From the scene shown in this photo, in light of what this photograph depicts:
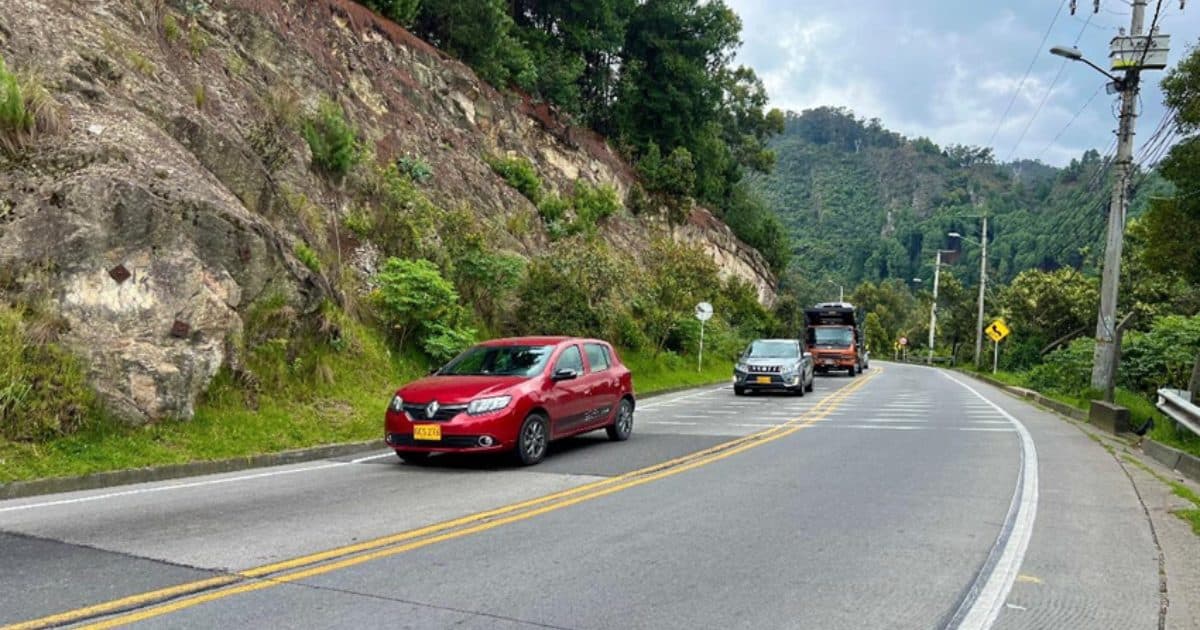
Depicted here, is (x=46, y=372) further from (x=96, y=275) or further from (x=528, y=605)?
(x=528, y=605)

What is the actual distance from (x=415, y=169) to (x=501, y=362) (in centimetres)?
1349

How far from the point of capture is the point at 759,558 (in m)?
5.96

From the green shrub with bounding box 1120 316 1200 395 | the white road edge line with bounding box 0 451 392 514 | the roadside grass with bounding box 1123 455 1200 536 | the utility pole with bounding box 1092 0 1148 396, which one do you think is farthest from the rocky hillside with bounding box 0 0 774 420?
the green shrub with bounding box 1120 316 1200 395

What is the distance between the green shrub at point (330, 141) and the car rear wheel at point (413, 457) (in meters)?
10.9

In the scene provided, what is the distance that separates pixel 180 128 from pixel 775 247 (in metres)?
45.9

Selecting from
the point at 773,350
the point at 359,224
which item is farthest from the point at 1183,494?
the point at 359,224

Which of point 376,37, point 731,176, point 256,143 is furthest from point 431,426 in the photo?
point 731,176

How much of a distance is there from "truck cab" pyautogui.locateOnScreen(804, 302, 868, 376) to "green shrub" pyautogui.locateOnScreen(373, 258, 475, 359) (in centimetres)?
2279

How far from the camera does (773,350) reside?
2441 cm

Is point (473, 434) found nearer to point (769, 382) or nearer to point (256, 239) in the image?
point (256, 239)

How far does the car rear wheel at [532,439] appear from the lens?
9.99m

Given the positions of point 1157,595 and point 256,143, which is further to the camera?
point 256,143

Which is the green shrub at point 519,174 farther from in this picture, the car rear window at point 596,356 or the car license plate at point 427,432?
the car license plate at point 427,432

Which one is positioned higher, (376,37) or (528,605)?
(376,37)
